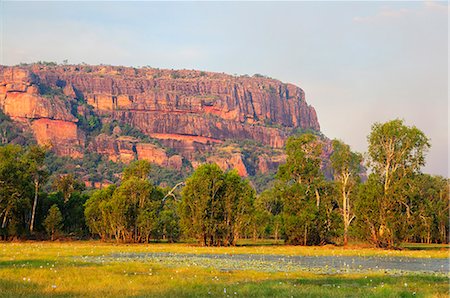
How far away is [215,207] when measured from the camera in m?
71.6

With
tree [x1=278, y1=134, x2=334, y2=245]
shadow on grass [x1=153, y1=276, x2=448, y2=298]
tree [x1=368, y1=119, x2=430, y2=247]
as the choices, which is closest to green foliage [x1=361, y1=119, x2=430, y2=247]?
tree [x1=368, y1=119, x2=430, y2=247]

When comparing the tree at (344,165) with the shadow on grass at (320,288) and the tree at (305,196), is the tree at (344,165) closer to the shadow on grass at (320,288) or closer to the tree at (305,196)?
the tree at (305,196)

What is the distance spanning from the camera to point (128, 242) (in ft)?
251

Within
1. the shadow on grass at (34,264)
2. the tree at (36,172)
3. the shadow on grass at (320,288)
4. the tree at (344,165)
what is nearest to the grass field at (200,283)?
the shadow on grass at (320,288)

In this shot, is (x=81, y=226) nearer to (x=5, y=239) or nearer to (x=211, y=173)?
(x=5, y=239)

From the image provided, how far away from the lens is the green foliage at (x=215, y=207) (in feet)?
232

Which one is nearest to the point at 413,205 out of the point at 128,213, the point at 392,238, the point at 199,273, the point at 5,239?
the point at 392,238

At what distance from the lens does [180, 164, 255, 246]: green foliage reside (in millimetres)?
70562

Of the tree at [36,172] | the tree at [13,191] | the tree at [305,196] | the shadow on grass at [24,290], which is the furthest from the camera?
the tree at [36,172]

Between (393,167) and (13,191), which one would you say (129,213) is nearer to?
(13,191)

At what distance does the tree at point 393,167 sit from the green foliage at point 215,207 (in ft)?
51.7

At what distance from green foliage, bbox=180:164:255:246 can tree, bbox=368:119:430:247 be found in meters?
15.8

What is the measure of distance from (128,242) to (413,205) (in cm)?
3602

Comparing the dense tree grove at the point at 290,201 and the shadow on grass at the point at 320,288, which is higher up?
the dense tree grove at the point at 290,201
